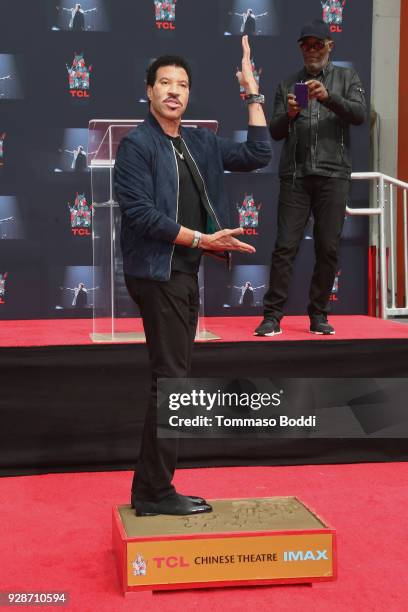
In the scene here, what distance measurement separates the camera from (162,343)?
8.40ft

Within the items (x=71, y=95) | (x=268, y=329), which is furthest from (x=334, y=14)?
(x=268, y=329)

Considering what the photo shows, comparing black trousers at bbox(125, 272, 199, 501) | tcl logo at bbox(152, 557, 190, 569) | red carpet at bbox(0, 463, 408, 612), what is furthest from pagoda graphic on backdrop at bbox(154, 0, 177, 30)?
tcl logo at bbox(152, 557, 190, 569)

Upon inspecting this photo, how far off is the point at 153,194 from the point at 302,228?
6.70 ft

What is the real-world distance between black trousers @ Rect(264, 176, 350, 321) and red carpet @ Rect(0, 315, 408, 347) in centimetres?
20

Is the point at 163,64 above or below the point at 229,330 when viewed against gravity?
above

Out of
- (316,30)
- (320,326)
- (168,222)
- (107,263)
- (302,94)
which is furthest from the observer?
(320,326)

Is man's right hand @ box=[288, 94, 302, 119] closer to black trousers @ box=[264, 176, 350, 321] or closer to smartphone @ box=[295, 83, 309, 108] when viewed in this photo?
smartphone @ box=[295, 83, 309, 108]

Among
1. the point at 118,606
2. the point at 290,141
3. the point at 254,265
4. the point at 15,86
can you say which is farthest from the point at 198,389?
the point at 15,86

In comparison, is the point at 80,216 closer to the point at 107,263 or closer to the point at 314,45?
the point at 107,263

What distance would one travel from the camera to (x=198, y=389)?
4.03m

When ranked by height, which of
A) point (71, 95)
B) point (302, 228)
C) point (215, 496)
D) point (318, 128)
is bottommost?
point (215, 496)

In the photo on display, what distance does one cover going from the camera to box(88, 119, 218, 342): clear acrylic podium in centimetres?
416

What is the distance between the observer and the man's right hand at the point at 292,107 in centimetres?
410

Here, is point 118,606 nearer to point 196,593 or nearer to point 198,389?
point 196,593
